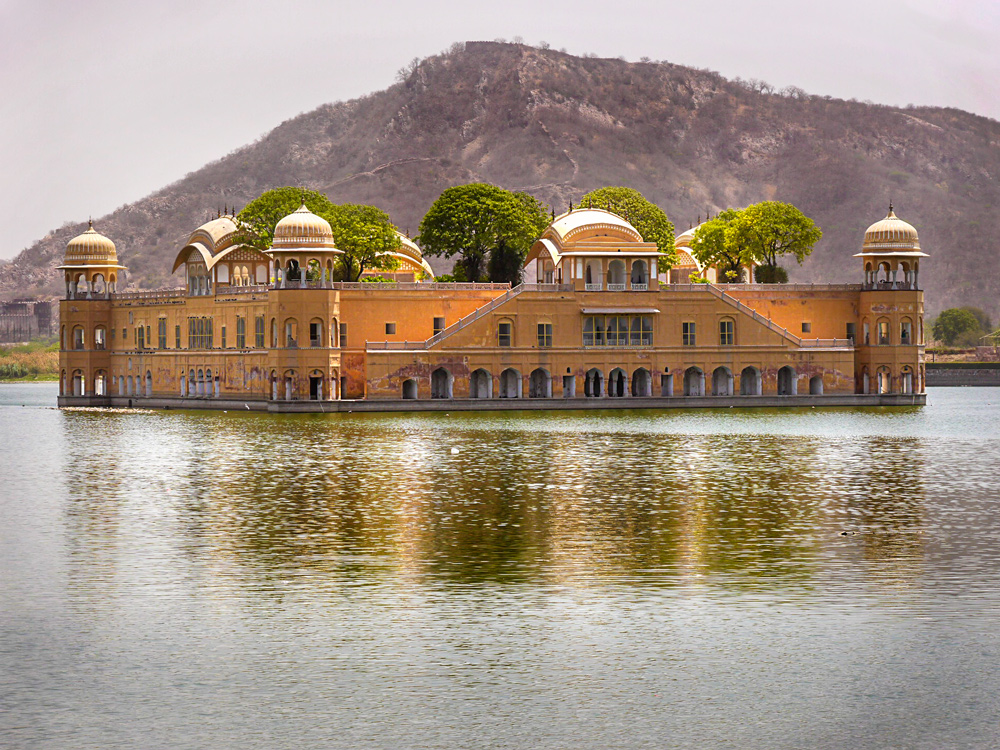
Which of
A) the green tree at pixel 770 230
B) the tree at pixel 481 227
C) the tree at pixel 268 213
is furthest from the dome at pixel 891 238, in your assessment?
the tree at pixel 268 213

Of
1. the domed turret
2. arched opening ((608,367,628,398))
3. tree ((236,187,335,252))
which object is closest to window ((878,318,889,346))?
arched opening ((608,367,628,398))

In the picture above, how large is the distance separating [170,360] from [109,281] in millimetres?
9121

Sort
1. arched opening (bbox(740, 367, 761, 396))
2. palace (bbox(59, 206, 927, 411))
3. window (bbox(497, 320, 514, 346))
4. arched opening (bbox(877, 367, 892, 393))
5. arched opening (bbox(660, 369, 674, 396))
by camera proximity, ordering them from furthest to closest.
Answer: arched opening (bbox(877, 367, 892, 393)) → arched opening (bbox(740, 367, 761, 396)) → arched opening (bbox(660, 369, 674, 396)) → window (bbox(497, 320, 514, 346)) → palace (bbox(59, 206, 927, 411))

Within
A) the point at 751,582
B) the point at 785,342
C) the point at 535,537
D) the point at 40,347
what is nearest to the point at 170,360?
→ the point at 785,342

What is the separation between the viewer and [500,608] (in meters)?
16.2

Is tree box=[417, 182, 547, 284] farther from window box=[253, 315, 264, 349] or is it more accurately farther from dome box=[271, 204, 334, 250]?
window box=[253, 315, 264, 349]

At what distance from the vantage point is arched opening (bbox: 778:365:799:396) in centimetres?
7812

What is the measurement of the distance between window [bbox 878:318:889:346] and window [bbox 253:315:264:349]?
33969 mm

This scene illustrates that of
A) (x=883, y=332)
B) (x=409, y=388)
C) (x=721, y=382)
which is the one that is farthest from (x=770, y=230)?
(x=409, y=388)

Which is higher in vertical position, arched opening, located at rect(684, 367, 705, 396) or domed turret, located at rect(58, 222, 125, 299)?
domed turret, located at rect(58, 222, 125, 299)

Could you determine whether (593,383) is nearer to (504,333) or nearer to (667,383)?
(667,383)

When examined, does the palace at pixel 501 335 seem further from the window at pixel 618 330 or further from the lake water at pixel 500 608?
the lake water at pixel 500 608

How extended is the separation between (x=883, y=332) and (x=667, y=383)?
42.9ft

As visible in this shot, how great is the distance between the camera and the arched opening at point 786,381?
78125 mm
